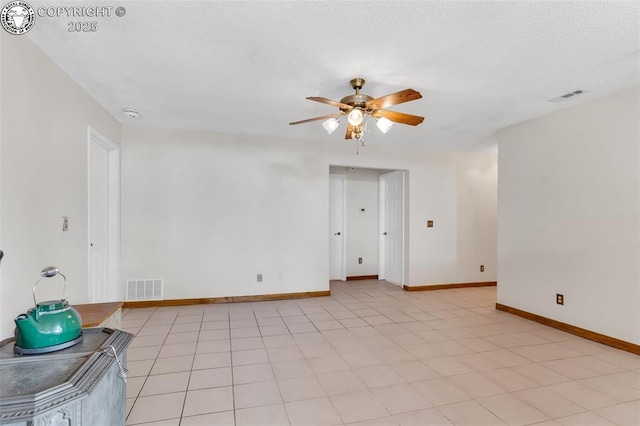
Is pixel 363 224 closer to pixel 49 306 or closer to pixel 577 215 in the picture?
pixel 577 215

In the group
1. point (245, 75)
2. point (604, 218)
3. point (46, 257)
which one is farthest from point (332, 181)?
point (46, 257)

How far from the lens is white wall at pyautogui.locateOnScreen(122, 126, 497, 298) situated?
14.4ft

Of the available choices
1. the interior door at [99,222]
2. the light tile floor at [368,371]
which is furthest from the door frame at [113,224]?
the light tile floor at [368,371]

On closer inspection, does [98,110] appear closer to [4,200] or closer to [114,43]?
[114,43]

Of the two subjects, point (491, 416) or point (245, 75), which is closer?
point (491, 416)

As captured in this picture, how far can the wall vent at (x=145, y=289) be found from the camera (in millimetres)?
4320

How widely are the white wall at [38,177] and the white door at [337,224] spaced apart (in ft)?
13.8

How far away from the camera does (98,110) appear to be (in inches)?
135

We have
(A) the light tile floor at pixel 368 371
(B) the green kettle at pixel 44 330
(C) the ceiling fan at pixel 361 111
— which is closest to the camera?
(B) the green kettle at pixel 44 330

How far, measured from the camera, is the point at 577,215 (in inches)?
136

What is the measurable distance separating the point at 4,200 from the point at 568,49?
3981mm

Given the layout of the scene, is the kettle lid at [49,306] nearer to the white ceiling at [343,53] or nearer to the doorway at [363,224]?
the white ceiling at [343,53]

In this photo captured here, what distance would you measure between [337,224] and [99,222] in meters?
4.00

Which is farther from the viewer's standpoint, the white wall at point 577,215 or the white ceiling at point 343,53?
the white wall at point 577,215
